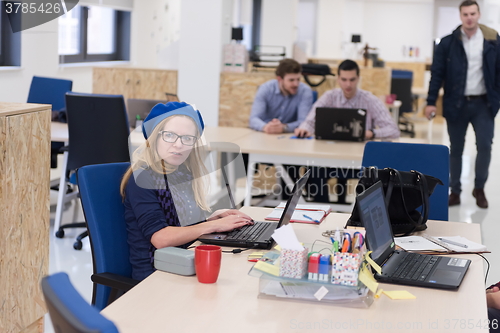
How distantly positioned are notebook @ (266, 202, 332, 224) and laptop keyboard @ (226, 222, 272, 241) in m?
0.16

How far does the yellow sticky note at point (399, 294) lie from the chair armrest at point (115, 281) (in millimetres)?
725

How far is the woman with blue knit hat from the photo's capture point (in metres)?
1.84

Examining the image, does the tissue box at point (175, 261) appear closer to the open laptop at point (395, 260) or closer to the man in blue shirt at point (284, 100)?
the open laptop at point (395, 260)

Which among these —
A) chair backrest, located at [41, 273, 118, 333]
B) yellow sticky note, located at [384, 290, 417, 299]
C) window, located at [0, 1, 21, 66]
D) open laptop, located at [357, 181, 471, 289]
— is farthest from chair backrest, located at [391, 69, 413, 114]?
chair backrest, located at [41, 273, 118, 333]

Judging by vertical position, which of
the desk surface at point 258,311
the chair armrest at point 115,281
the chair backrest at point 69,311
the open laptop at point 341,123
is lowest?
the chair armrest at point 115,281

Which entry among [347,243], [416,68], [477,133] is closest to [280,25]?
[477,133]

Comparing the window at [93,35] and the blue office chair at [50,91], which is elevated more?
the window at [93,35]

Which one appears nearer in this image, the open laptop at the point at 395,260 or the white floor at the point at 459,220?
the open laptop at the point at 395,260

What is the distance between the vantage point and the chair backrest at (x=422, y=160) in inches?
103

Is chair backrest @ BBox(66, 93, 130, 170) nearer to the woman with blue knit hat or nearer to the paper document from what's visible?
the woman with blue knit hat

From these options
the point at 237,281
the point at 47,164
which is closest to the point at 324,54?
the point at 47,164

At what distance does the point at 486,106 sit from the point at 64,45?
4827 millimetres

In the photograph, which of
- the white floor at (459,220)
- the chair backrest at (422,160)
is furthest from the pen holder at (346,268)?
the chair backrest at (422,160)

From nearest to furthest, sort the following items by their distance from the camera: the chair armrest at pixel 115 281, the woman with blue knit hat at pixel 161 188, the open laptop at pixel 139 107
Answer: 1. the chair armrest at pixel 115 281
2. the woman with blue knit hat at pixel 161 188
3. the open laptop at pixel 139 107
